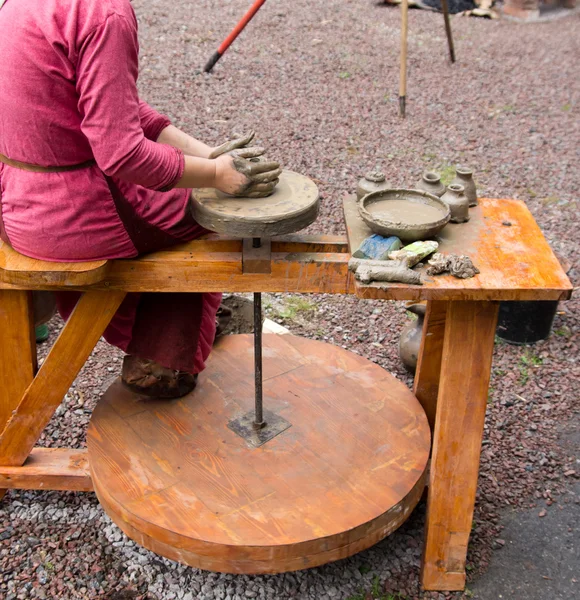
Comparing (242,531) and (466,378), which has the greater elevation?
(466,378)

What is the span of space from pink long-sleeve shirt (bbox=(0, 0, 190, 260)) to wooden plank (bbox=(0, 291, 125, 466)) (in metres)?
0.23

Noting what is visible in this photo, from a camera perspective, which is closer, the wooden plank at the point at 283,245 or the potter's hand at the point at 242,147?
the potter's hand at the point at 242,147

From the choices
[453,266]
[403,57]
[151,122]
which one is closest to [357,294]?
[453,266]

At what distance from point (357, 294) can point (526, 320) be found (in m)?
2.06

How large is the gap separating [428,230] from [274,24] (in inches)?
259

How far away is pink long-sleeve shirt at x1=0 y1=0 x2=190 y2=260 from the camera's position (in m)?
1.77

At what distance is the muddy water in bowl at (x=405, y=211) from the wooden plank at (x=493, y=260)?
0.21 feet

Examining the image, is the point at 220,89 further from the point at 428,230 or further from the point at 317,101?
the point at 428,230

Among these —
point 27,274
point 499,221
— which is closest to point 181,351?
point 27,274

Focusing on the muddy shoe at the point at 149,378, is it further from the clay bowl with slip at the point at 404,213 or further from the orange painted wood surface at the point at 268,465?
the clay bowl with slip at the point at 404,213

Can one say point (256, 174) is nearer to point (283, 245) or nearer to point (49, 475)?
point (283, 245)

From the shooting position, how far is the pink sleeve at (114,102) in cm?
176

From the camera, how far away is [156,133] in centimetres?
245

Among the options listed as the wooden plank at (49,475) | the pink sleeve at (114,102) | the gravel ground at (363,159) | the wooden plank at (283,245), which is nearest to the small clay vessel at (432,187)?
the wooden plank at (283,245)
